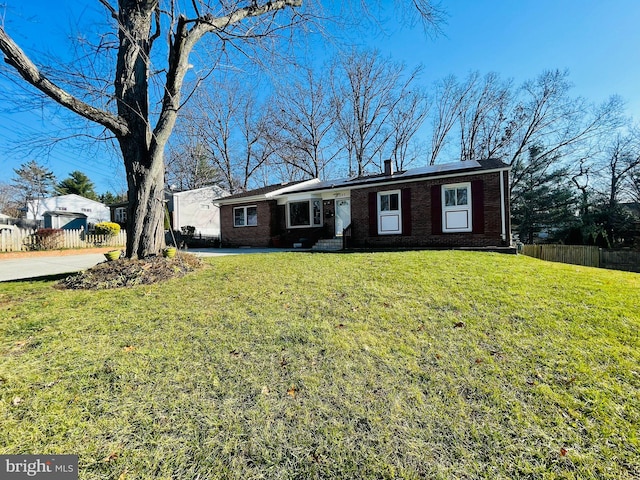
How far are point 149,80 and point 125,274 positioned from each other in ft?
15.8

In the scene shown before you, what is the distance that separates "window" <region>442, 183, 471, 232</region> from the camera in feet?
36.7

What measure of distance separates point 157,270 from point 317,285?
358cm

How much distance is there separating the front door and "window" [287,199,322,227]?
1.08m

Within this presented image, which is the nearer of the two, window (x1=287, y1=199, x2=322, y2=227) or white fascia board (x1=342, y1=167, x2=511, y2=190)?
white fascia board (x1=342, y1=167, x2=511, y2=190)

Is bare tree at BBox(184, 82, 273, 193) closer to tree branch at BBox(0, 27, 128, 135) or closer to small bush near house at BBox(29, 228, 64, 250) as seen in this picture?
small bush near house at BBox(29, 228, 64, 250)

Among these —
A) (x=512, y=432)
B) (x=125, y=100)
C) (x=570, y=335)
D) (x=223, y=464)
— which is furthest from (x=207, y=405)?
(x=125, y=100)

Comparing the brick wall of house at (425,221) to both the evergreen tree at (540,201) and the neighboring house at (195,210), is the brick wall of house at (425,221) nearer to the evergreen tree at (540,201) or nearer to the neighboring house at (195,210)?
the neighboring house at (195,210)

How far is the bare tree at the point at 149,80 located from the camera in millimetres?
6398

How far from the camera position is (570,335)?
11.3ft

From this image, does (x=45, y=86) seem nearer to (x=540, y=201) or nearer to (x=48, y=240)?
(x=48, y=240)

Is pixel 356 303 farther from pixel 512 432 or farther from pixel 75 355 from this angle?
pixel 75 355

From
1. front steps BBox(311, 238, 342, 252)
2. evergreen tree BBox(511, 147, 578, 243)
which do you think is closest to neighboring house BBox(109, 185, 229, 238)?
front steps BBox(311, 238, 342, 252)

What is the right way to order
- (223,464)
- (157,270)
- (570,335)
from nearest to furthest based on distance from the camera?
(223,464), (570,335), (157,270)

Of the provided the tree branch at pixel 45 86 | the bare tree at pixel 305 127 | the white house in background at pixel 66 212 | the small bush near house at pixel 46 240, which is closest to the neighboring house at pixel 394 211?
the small bush near house at pixel 46 240
